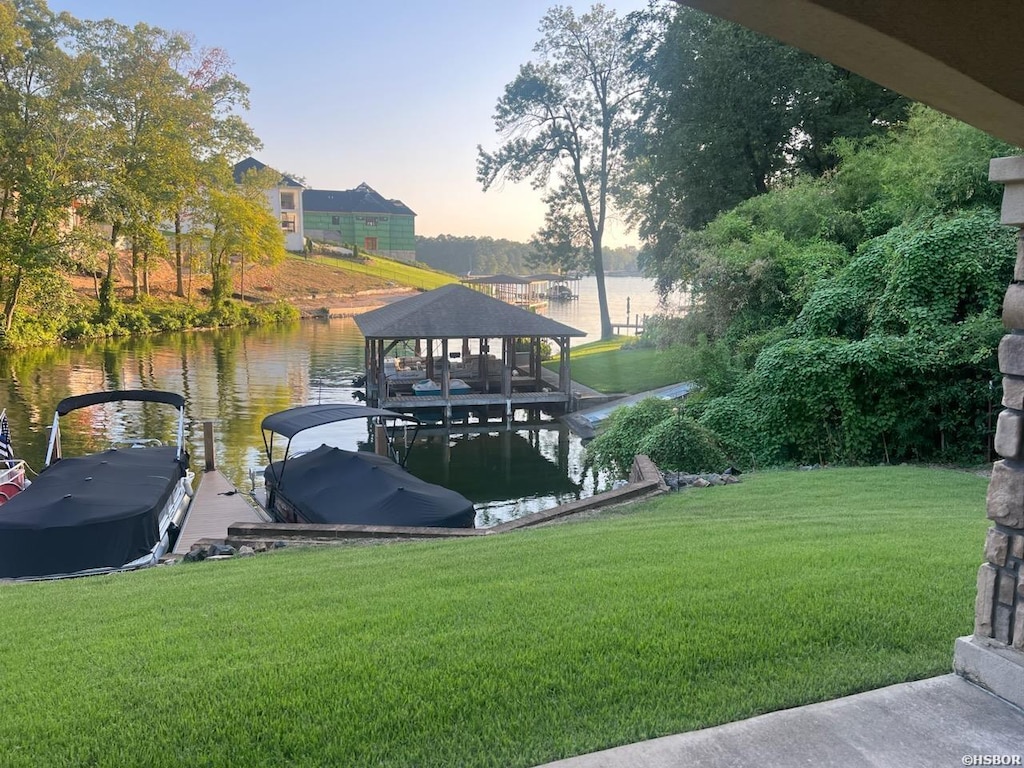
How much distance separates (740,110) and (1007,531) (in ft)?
79.6

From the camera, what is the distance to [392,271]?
92562 mm

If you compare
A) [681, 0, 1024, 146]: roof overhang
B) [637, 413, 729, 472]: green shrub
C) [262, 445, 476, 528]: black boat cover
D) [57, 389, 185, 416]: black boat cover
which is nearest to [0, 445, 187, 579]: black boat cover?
→ [262, 445, 476, 528]: black boat cover

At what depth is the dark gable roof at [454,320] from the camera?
24.4 metres

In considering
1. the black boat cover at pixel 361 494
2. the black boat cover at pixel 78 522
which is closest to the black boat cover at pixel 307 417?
the black boat cover at pixel 361 494

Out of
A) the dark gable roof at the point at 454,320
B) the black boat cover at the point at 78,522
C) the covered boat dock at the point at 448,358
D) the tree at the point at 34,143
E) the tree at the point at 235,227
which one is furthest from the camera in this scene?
the tree at the point at 235,227

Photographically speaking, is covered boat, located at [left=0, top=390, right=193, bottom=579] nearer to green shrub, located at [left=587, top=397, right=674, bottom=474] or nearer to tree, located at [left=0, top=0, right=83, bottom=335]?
green shrub, located at [left=587, top=397, right=674, bottom=474]

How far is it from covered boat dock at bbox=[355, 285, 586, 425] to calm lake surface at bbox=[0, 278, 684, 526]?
4.68 ft

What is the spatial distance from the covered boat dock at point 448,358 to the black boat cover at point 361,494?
32.2 ft

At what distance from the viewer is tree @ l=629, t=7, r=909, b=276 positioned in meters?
24.8

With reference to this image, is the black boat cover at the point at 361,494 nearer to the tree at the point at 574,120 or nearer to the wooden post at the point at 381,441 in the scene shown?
the wooden post at the point at 381,441

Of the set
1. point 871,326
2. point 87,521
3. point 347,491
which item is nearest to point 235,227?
point 347,491

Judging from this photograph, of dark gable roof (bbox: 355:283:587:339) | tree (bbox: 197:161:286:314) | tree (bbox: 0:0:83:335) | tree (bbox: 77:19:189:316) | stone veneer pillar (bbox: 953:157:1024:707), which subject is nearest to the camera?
stone veneer pillar (bbox: 953:157:1024:707)

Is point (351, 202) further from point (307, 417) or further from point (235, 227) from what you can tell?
point (307, 417)

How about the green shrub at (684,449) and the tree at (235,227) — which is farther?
the tree at (235,227)
